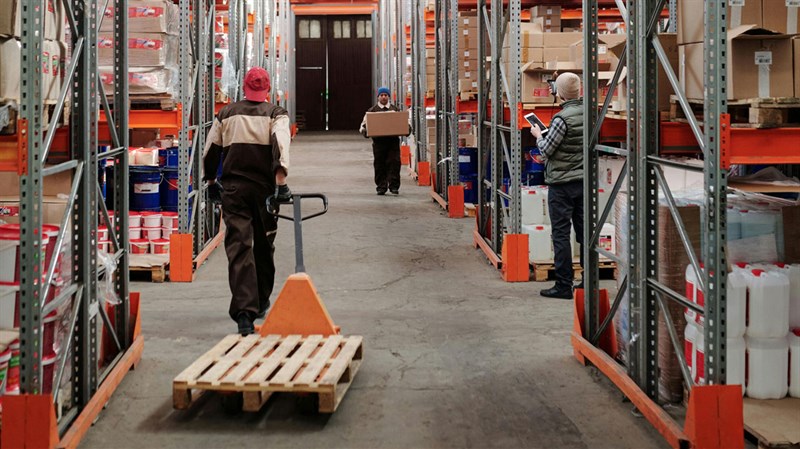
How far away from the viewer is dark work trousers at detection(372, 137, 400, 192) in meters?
17.0

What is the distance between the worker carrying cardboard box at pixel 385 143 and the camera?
16562 mm

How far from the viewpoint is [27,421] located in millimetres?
4309

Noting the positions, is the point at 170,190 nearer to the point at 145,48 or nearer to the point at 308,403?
the point at 145,48

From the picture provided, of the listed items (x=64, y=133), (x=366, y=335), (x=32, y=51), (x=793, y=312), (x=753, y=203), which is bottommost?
(x=366, y=335)

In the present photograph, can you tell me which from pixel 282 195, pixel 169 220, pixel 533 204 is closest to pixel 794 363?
pixel 282 195

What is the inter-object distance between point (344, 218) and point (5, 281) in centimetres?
917

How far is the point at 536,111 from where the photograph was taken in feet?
31.5

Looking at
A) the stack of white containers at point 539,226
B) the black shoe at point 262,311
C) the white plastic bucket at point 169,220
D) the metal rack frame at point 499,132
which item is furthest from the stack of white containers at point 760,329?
the white plastic bucket at point 169,220

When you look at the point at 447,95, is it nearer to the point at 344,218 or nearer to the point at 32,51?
the point at 344,218

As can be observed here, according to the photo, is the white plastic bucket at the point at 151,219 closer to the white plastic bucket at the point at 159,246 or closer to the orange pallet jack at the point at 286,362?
the white plastic bucket at the point at 159,246

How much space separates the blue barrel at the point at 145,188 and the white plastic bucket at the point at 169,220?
0.18 meters

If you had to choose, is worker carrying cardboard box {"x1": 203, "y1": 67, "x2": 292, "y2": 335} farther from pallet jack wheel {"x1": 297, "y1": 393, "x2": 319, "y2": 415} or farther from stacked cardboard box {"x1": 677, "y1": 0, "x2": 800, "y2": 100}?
stacked cardboard box {"x1": 677, "y1": 0, "x2": 800, "y2": 100}

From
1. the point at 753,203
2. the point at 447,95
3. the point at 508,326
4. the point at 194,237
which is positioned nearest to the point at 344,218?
the point at 447,95

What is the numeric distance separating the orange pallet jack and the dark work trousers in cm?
1040
